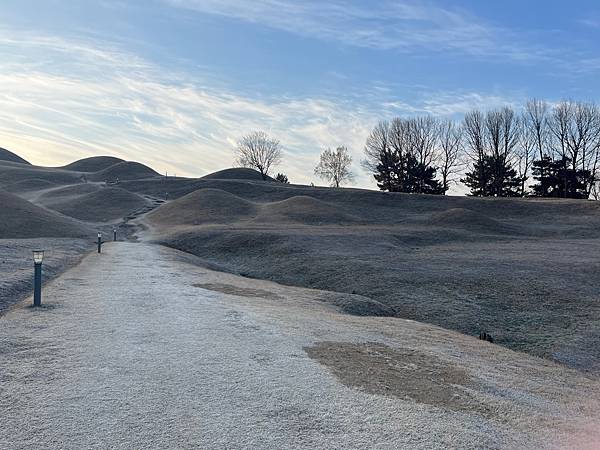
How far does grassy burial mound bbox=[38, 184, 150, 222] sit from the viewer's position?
69.9m

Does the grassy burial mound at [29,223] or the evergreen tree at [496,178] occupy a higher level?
the evergreen tree at [496,178]

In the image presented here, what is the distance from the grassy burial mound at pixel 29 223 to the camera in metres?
43.1

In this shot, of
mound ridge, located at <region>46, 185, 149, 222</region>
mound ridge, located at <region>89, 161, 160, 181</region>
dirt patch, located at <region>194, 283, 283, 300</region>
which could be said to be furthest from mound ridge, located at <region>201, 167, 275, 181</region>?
dirt patch, located at <region>194, 283, 283, 300</region>

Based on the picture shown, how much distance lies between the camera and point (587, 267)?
87.9 ft

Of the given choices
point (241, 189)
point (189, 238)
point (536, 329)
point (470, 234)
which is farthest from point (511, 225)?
point (241, 189)

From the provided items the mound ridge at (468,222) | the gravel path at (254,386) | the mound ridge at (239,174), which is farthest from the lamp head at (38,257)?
the mound ridge at (239,174)

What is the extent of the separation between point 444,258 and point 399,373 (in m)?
23.6

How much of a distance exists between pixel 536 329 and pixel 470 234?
29556 millimetres

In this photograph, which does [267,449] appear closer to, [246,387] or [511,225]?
[246,387]

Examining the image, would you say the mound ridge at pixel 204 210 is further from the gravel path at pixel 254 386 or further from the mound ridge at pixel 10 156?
the mound ridge at pixel 10 156

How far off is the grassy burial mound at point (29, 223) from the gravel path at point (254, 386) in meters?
33.8

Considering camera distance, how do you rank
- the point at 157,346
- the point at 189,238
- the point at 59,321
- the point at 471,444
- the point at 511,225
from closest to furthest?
the point at 471,444, the point at 157,346, the point at 59,321, the point at 189,238, the point at 511,225

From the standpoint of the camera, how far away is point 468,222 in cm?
5281

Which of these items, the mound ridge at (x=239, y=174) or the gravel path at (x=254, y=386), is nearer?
the gravel path at (x=254, y=386)
